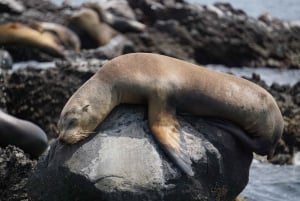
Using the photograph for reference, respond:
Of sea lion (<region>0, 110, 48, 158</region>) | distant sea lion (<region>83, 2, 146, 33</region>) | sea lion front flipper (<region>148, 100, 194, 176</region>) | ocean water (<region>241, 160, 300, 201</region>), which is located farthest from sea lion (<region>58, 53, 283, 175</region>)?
distant sea lion (<region>83, 2, 146, 33</region>)

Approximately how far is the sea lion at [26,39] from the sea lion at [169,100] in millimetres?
13337

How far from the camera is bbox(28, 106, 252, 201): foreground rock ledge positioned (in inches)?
195

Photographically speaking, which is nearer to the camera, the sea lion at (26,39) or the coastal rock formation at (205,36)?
the sea lion at (26,39)

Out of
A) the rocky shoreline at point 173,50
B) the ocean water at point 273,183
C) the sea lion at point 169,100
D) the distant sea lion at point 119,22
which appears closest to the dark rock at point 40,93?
the rocky shoreline at point 173,50

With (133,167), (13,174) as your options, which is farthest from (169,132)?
(13,174)

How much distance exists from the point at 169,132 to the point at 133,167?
35 cm

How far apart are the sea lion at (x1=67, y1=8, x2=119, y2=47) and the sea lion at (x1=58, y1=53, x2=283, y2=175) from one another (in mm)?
15649

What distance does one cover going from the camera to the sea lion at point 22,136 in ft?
26.1

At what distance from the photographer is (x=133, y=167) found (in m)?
4.98

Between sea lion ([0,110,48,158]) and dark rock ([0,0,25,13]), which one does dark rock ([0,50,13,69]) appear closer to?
dark rock ([0,0,25,13])

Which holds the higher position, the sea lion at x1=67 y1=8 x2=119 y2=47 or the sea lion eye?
the sea lion at x1=67 y1=8 x2=119 y2=47

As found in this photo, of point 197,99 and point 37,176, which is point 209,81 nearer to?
point 197,99

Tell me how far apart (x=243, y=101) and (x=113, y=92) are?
2.95 ft

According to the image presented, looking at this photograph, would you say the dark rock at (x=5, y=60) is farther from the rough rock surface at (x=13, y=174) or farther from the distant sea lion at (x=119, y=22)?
the rough rock surface at (x=13, y=174)
